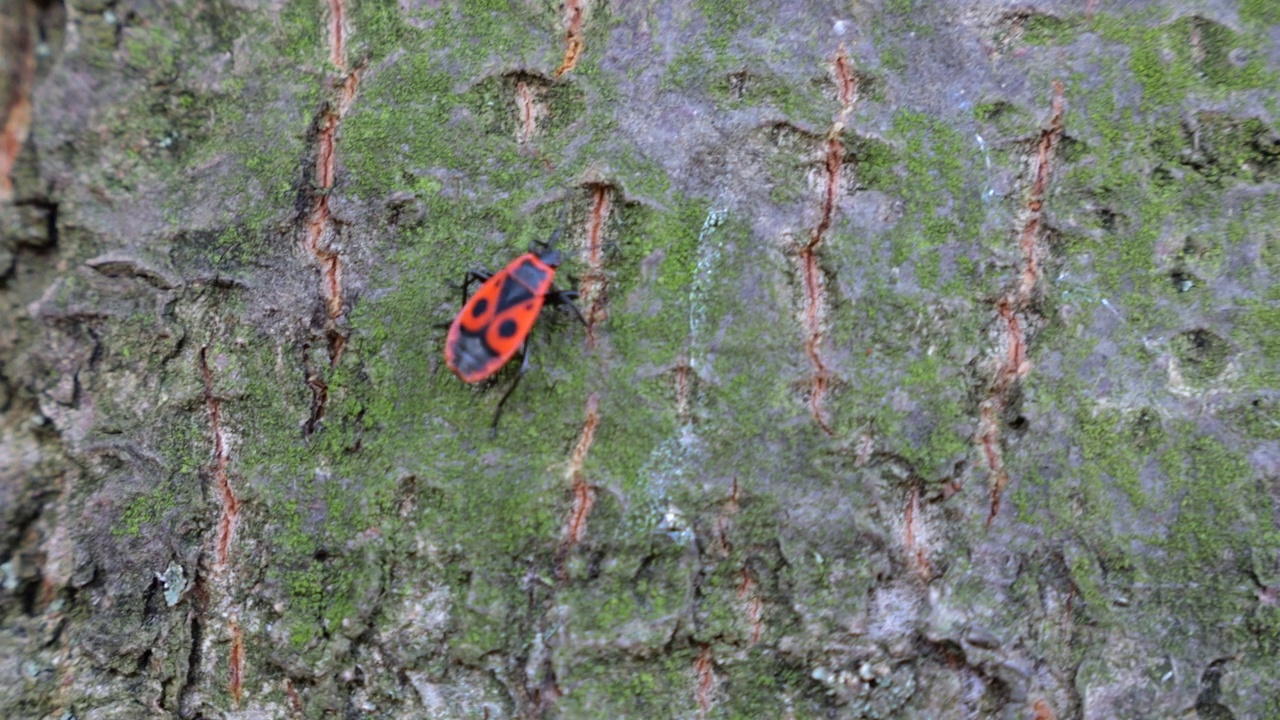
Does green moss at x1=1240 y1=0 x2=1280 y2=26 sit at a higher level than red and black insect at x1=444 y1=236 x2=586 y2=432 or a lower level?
higher

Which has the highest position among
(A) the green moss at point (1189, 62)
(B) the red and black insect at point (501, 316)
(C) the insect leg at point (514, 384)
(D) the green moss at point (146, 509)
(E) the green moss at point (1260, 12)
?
(E) the green moss at point (1260, 12)

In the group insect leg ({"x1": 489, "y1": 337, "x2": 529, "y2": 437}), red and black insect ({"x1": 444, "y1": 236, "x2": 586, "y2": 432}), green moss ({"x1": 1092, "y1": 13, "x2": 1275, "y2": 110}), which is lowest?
insect leg ({"x1": 489, "y1": 337, "x2": 529, "y2": 437})

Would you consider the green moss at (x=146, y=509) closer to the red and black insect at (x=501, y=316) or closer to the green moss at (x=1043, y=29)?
the red and black insect at (x=501, y=316)

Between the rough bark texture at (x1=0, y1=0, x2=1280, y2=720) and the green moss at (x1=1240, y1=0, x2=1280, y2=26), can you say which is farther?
the green moss at (x1=1240, y1=0, x2=1280, y2=26)

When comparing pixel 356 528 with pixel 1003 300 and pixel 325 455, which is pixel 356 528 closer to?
pixel 325 455

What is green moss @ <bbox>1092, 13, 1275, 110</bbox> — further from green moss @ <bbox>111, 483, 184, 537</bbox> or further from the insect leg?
green moss @ <bbox>111, 483, 184, 537</bbox>

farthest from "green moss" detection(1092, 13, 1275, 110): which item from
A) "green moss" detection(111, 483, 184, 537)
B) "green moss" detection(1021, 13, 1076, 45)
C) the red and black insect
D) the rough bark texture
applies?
"green moss" detection(111, 483, 184, 537)

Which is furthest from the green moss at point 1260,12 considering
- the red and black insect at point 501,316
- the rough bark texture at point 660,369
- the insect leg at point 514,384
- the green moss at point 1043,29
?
the insect leg at point 514,384
